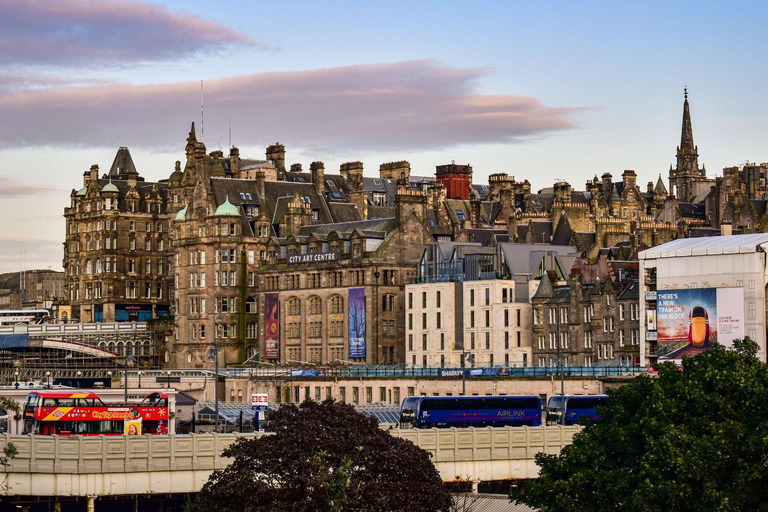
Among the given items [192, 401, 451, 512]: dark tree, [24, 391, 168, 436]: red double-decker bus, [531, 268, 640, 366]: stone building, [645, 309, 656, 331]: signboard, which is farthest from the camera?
[531, 268, 640, 366]: stone building

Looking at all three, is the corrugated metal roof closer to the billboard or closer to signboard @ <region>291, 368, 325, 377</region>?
the billboard

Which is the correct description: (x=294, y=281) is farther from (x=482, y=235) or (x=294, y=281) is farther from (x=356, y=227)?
(x=482, y=235)

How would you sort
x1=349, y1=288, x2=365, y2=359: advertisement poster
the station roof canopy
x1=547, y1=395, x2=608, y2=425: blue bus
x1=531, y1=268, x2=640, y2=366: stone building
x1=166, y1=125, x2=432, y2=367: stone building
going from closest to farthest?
x1=547, y1=395, x2=608, y2=425: blue bus → the station roof canopy → x1=531, y1=268, x2=640, y2=366: stone building → x1=349, y1=288, x2=365, y2=359: advertisement poster → x1=166, y1=125, x2=432, y2=367: stone building

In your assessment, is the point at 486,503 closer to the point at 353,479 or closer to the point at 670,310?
the point at 353,479

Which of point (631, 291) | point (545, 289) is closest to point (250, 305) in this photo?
point (545, 289)

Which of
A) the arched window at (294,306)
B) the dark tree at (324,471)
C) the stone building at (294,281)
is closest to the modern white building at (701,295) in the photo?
the stone building at (294,281)

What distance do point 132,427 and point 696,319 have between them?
64878mm

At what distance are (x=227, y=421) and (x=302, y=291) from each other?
58.3 meters

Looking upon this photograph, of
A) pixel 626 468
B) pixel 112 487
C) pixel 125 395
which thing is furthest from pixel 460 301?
pixel 626 468

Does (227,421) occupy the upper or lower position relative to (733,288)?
lower

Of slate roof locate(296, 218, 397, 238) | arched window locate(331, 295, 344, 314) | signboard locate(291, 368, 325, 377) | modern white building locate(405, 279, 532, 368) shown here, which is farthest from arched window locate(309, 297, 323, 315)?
modern white building locate(405, 279, 532, 368)

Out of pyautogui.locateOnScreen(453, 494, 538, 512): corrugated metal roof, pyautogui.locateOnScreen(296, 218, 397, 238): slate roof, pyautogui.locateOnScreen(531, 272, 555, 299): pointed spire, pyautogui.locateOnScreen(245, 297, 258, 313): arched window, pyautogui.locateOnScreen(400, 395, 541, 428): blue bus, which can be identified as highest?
pyautogui.locateOnScreen(296, 218, 397, 238): slate roof

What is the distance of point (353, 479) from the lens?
6581 centimetres

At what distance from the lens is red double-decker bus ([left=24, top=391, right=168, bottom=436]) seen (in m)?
96.2
